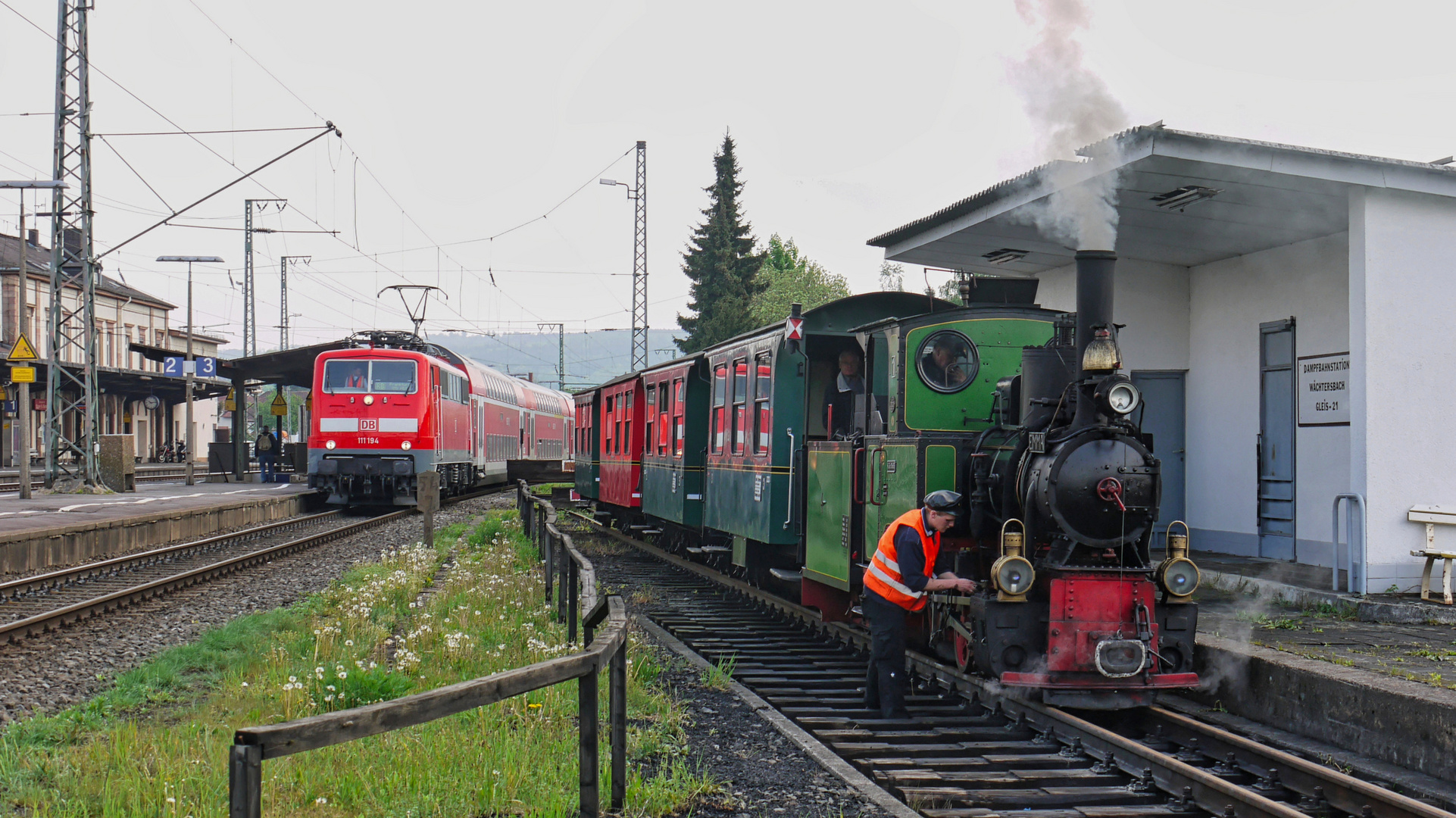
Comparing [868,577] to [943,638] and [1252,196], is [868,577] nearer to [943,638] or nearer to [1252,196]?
[943,638]

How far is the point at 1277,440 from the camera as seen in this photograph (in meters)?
12.7

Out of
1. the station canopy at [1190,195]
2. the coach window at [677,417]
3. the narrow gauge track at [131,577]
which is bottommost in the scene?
the narrow gauge track at [131,577]

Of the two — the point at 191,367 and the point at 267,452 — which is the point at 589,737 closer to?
the point at 191,367

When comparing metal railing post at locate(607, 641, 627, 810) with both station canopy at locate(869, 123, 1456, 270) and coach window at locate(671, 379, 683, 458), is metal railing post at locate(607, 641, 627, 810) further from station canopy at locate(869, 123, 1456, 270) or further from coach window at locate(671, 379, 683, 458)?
coach window at locate(671, 379, 683, 458)

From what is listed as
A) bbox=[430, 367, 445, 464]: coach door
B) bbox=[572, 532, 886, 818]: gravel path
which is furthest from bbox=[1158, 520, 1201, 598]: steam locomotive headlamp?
bbox=[430, 367, 445, 464]: coach door

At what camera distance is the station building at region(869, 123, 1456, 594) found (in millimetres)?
10297

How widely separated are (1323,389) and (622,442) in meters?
10.9

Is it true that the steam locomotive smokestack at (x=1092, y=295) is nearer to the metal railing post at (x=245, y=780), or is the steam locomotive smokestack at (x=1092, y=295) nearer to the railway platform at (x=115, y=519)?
the metal railing post at (x=245, y=780)

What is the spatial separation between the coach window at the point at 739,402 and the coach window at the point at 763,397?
1.26ft

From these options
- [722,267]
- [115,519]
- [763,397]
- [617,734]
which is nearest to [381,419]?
[115,519]

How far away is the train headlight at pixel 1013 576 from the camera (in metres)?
6.95

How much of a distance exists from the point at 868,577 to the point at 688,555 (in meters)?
9.78

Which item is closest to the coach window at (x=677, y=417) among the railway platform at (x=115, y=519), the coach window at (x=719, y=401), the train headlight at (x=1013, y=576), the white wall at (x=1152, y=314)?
the coach window at (x=719, y=401)

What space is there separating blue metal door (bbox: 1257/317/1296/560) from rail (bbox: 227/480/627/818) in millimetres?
8977
